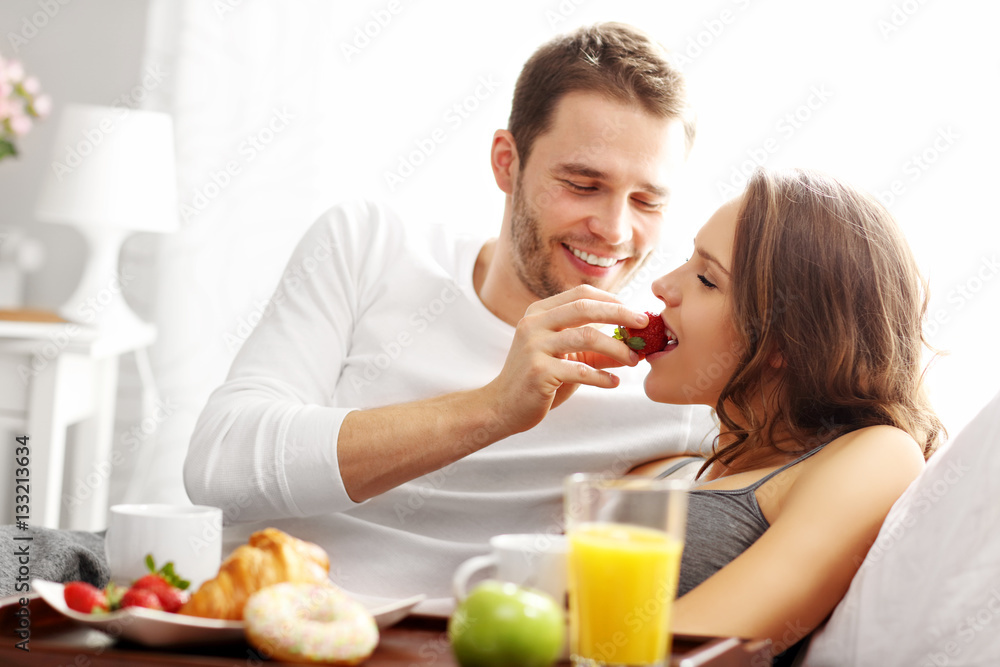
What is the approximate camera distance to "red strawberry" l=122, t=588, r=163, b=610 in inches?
32.7

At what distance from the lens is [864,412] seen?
4.39 ft

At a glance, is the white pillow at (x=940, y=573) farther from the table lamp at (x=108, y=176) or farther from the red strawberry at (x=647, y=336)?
the table lamp at (x=108, y=176)

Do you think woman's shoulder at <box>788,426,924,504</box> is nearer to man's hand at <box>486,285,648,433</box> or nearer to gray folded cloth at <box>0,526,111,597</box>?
man's hand at <box>486,285,648,433</box>

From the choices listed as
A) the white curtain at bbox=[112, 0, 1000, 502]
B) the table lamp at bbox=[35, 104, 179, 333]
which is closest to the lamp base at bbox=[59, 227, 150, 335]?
the table lamp at bbox=[35, 104, 179, 333]

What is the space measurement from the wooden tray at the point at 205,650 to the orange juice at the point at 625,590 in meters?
0.04

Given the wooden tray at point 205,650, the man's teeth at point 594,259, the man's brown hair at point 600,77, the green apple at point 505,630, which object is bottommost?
the wooden tray at point 205,650

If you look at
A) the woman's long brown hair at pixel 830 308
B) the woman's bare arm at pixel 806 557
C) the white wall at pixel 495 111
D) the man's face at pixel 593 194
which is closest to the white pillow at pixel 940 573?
the woman's bare arm at pixel 806 557

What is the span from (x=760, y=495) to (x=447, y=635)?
545mm

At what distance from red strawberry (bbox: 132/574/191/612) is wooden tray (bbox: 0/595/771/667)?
0.15 feet

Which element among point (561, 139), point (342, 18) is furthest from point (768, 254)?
point (342, 18)

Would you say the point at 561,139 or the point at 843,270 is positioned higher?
the point at 561,139

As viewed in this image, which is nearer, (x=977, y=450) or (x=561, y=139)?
(x=977, y=450)

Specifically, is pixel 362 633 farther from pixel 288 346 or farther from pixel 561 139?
pixel 561 139

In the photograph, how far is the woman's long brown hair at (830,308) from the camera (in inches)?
52.7
